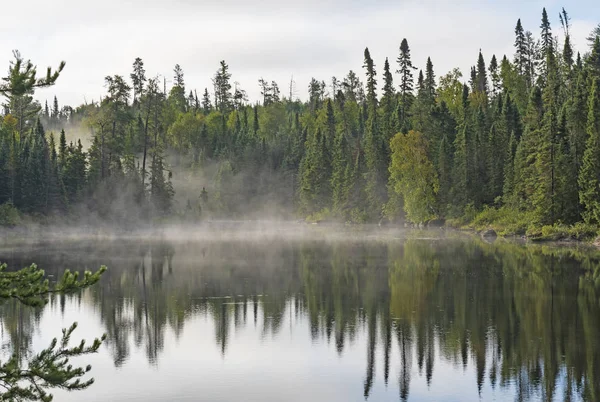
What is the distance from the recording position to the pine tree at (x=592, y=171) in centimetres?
6153

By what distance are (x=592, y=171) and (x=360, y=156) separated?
52406mm

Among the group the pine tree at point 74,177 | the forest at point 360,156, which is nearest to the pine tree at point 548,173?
the forest at point 360,156

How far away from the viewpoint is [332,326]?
29.1m

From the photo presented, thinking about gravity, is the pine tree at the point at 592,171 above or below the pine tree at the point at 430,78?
below

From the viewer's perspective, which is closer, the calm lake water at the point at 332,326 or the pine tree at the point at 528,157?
the calm lake water at the point at 332,326

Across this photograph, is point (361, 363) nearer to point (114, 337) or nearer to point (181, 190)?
point (114, 337)

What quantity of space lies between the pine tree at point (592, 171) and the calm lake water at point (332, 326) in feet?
34.5

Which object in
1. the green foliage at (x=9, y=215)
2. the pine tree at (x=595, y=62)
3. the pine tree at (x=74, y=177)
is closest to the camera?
the pine tree at (x=595, y=62)

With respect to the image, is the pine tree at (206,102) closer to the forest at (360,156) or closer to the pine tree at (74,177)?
the forest at (360,156)

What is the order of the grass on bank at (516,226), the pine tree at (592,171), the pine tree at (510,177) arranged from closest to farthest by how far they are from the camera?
1. the pine tree at (592,171)
2. the grass on bank at (516,226)
3. the pine tree at (510,177)

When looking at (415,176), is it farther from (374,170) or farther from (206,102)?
(206,102)

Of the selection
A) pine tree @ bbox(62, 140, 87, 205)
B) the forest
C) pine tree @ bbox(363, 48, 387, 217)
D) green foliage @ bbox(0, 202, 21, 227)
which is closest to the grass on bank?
the forest

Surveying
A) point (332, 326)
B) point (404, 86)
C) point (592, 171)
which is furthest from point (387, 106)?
point (332, 326)

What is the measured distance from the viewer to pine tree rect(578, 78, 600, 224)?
61531mm
